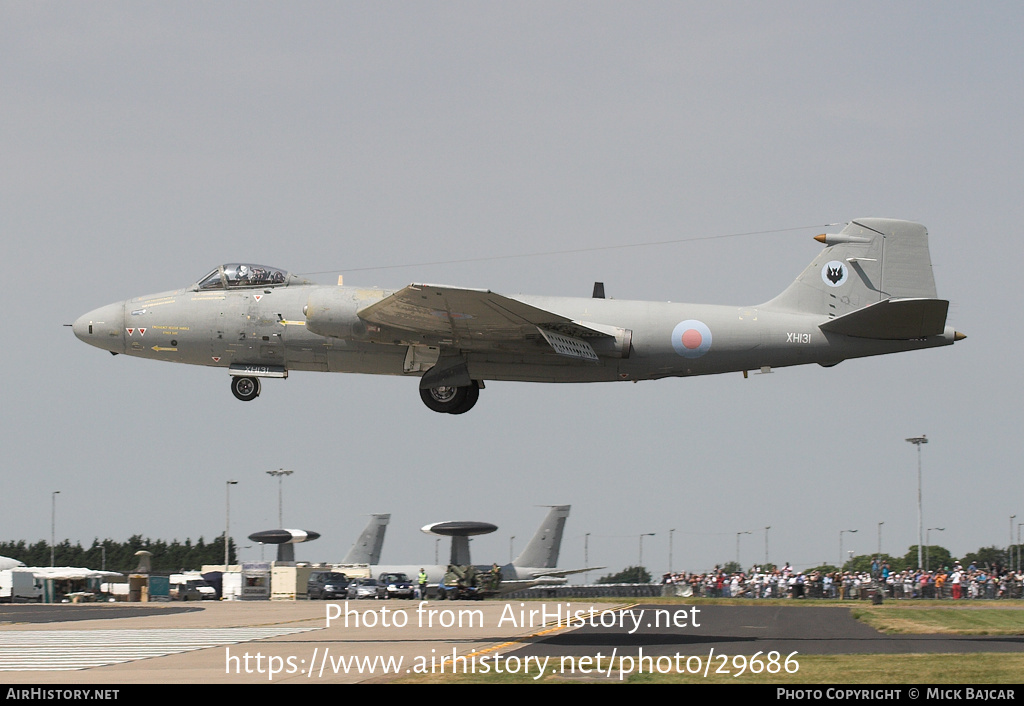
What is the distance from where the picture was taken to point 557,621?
2955 centimetres

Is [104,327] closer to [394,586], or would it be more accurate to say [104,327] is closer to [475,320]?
[475,320]

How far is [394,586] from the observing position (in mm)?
51250

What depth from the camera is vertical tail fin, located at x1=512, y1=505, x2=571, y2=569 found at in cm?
5944

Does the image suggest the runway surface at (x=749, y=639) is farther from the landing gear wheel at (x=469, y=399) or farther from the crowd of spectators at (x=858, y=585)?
the crowd of spectators at (x=858, y=585)

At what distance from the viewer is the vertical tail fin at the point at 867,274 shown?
28953 millimetres

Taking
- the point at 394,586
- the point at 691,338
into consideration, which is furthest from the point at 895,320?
the point at 394,586

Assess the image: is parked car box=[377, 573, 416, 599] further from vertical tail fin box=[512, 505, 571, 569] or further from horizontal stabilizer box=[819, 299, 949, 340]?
horizontal stabilizer box=[819, 299, 949, 340]

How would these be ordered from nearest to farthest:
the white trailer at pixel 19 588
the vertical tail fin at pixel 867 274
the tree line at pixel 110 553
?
the vertical tail fin at pixel 867 274 → the white trailer at pixel 19 588 → the tree line at pixel 110 553

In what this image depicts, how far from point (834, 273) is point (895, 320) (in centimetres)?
274

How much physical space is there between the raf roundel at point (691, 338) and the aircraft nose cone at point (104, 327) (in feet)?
49.4

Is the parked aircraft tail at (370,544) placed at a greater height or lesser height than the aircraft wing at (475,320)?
lesser

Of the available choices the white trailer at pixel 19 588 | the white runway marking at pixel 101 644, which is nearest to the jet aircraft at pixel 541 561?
the white trailer at pixel 19 588

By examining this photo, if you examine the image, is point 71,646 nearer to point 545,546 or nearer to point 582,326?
point 582,326
